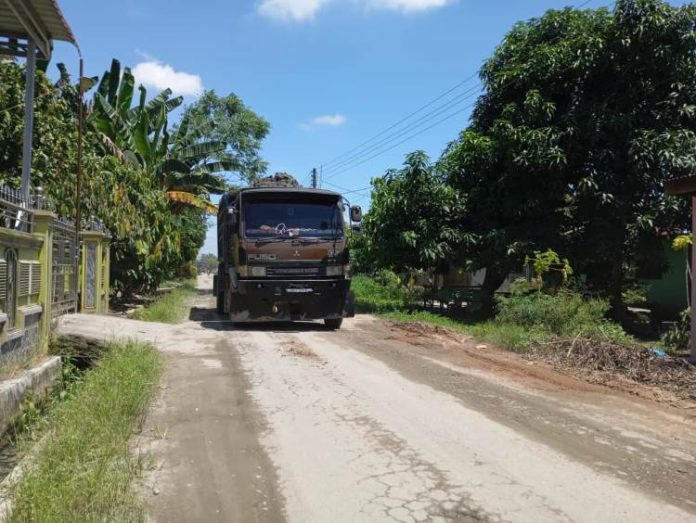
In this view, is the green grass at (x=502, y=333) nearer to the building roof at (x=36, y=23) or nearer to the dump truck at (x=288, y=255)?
the dump truck at (x=288, y=255)

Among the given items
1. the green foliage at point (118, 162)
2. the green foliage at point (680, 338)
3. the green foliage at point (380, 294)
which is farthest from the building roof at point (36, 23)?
the green foliage at point (680, 338)

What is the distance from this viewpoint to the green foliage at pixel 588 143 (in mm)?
14180

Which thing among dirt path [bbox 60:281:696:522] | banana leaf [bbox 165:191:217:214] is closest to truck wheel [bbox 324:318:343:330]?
dirt path [bbox 60:281:696:522]

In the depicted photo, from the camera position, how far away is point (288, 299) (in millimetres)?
12406

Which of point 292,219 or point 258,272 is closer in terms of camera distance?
point 258,272

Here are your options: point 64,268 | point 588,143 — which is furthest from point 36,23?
point 588,143

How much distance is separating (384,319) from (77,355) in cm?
861

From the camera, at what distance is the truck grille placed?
12.2 m

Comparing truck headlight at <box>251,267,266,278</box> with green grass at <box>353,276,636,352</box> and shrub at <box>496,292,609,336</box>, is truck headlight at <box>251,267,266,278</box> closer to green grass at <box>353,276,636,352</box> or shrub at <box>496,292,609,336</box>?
green grass at <box>353,276,636,352</box>

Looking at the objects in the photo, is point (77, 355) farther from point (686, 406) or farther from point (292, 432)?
point (686, 406)

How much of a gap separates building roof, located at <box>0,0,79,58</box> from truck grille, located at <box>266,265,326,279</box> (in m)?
5.74

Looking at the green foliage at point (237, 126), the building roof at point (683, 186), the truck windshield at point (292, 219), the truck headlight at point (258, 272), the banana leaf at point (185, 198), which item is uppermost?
the green foliage at point (237, 126)

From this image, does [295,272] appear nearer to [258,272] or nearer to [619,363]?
[258,272]

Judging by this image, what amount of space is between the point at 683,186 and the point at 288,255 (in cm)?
715
